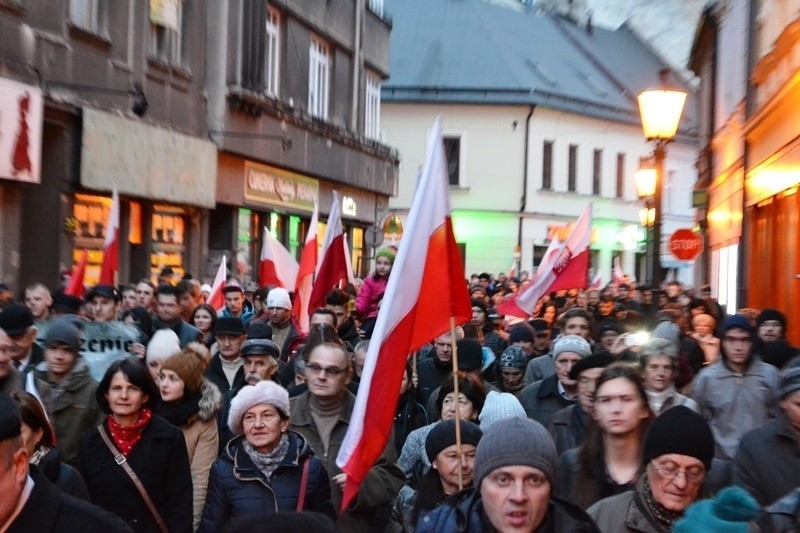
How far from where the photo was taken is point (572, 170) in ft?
184

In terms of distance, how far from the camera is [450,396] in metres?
7.54

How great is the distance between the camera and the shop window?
912 inches

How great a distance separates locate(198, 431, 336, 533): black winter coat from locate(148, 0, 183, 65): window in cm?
1649

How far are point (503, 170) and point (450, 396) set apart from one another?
4578 cm

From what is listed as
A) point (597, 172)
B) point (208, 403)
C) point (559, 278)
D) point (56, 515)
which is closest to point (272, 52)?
point (559, 278)

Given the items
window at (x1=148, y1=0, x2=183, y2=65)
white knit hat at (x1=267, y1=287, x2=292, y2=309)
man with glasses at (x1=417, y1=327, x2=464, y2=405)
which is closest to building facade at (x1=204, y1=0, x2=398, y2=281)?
window at (x1=148, y1=0, x2=183, y2=65)

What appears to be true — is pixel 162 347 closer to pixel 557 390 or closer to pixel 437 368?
pixel 437 368

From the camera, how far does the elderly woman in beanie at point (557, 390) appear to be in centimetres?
873

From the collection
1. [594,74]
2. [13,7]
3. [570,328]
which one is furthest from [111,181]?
[594,74]

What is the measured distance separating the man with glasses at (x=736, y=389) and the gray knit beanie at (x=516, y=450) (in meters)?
4.72

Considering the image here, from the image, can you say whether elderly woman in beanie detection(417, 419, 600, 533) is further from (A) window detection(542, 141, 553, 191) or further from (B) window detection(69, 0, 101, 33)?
(A) window detection(542, 141, 553, 191)

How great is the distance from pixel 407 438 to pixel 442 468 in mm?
1313

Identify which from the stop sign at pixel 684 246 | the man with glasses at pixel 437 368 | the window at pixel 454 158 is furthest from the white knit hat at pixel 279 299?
the window at pixel 454 158

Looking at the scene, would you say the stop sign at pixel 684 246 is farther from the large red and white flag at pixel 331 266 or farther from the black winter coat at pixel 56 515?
the black winter coat at pixel 56 515
